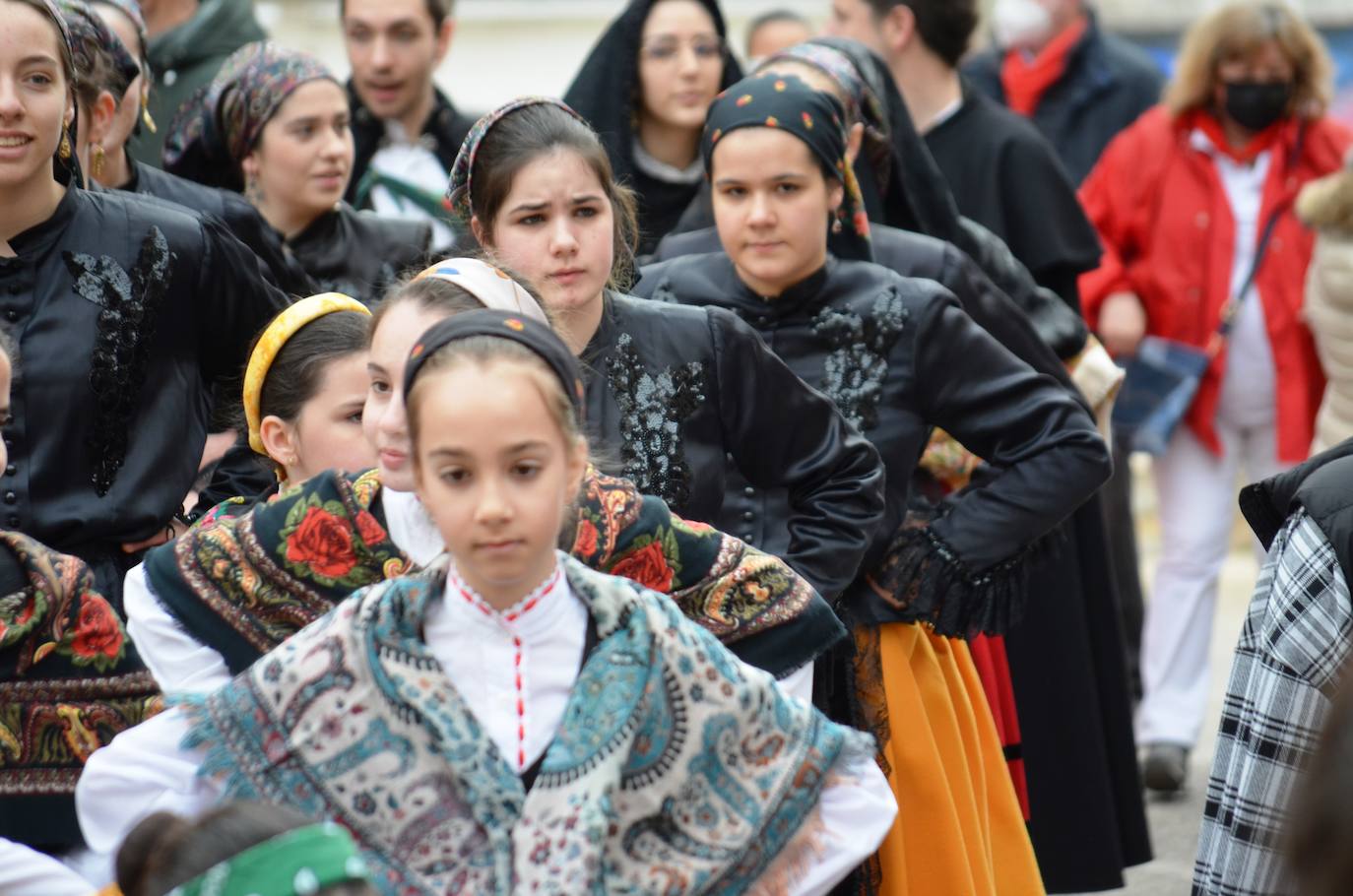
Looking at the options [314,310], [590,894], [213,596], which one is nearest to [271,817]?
[590,894]

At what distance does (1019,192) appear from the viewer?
6.02m

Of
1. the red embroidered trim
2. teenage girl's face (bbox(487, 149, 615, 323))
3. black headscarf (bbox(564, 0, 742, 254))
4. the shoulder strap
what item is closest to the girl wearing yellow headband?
teenage girl's face (bbox(487, 149, 615, 323))

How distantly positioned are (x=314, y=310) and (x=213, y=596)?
86cm

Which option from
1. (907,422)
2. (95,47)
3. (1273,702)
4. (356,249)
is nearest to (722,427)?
(907,422)

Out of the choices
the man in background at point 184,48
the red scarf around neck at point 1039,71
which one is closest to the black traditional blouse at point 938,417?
the man in background at point 184,48

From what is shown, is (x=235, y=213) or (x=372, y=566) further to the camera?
(x=235, y=213)

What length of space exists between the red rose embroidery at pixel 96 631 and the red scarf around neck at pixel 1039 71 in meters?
5.63

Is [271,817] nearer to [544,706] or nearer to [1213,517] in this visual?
[544,706]

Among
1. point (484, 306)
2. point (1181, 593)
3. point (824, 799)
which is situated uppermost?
point (484, 306)

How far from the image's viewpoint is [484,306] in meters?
3.25

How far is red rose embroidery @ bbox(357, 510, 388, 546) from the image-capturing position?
304 centimetres

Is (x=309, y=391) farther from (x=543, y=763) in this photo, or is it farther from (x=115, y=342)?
(x=543, y=763)

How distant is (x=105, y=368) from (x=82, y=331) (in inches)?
2.9

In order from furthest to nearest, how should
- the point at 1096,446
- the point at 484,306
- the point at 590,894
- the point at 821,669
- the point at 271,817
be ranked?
the point at 1096,446
the point at 821,669
the point at 484,306
the point at 590,894
the point at 271,817
